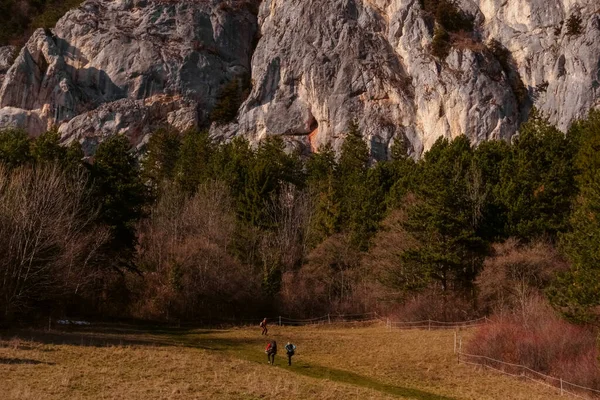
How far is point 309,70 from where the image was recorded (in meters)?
78.6

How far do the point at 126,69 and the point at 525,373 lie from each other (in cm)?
7059

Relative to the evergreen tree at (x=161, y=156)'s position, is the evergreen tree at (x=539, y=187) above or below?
below

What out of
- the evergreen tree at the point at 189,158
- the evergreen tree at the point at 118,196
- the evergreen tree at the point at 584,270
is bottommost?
the evergreen tree at the point at 584,270

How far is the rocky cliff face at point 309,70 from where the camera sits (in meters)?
68.1

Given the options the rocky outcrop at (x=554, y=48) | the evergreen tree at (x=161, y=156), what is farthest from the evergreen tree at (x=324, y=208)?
the rocky outcrop at (x=554, y=48)

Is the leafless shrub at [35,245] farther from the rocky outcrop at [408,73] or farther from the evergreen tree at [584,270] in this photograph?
the rocky outcrop at [408,73]

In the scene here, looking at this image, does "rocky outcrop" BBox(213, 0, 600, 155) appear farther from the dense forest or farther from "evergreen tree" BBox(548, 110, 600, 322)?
"evergreen tree" BBox(548, 110, 600, 322)

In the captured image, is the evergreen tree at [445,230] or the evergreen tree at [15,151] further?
the evergreen tree at [15,151]

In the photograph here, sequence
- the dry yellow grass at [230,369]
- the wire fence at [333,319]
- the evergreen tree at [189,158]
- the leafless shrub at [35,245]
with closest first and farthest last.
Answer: the dry yellow grass at [230,369]
the leafless shrub at [35,245]
the wire fence at [333,319]
the evergreen tree at [189,158]

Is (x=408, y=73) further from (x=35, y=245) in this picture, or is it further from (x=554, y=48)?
(x=35, y=245)

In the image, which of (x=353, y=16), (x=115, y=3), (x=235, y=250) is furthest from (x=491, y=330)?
(x=115, y=3)

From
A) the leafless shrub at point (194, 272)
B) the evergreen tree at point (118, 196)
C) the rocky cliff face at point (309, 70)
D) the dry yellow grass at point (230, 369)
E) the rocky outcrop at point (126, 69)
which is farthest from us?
the rocky outcrop at point (126, 69)

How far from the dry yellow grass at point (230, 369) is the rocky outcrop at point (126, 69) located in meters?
51.4

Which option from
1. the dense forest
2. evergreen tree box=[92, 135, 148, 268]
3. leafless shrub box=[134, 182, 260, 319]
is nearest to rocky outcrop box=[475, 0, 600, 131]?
the dense forest
